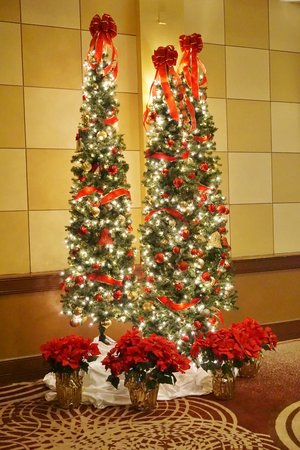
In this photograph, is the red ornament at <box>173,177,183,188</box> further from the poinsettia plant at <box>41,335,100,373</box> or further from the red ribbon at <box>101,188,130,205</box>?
the poinsettia plant at <box>41,335,100,373</box>

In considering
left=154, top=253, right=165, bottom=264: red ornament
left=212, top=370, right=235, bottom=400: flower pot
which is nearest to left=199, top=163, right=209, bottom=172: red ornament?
left=154, top=253, right=165, bottom=264: red ornament

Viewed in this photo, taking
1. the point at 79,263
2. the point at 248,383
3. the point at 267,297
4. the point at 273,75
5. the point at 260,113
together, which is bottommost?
the point at 248,383

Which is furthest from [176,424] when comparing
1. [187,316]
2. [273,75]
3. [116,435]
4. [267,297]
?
[273,75]

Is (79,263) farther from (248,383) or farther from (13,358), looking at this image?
(248,383)

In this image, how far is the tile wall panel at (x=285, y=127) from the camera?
18.0 ft

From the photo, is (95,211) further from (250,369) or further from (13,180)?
(250,369)

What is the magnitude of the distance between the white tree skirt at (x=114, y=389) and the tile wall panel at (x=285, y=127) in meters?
2.78

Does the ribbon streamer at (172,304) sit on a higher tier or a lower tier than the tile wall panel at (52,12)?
lower

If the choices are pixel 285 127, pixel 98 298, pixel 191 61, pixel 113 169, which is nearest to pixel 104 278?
pixel 98 298

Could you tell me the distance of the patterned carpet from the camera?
2941 mm

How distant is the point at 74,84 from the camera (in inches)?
182

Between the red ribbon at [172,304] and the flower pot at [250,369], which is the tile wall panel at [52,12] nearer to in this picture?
the red ribbon at [172,304]

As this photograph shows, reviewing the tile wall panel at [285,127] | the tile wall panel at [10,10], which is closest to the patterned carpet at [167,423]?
the tile wall panel at [285,127]

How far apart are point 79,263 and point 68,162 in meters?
1.13
